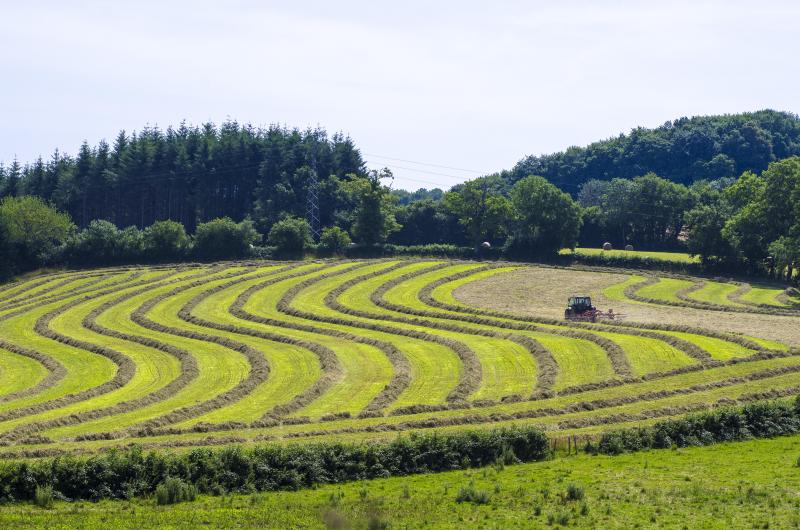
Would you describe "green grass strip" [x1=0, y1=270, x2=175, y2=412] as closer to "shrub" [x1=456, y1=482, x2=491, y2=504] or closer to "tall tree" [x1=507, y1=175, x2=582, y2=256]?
"shrub" [x1=456, y1=482, x2=491, y2=504]

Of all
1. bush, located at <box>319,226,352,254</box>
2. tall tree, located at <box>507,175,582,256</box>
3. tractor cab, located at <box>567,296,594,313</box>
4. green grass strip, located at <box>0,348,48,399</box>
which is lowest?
green grass strip, located at <box>0,348,48,399</box>

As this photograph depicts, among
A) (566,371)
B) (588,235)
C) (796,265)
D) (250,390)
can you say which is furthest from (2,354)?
(588,235)

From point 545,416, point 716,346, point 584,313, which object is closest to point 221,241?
point 584,313

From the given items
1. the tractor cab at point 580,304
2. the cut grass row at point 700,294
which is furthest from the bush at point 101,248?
the tractor cab at point 580,304

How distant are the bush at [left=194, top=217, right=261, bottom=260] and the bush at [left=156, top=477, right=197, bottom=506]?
11347 cm

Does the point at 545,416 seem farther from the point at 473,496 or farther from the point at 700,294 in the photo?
the point at 700,294

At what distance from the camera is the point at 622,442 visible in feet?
164

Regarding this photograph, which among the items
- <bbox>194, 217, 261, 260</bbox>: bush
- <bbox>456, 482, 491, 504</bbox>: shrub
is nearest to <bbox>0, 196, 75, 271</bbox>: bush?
<bbox>194, 217, 261, 260</bbox>: bush

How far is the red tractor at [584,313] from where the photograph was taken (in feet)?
319

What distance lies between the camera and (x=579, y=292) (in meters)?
121

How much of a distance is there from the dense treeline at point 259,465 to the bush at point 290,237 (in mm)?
109469

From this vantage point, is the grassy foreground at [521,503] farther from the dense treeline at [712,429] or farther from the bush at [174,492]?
the dense treeline at [712,429]

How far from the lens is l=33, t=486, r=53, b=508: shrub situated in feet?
134

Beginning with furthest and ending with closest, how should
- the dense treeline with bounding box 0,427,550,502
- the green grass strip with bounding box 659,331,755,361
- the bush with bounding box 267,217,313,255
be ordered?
the bush with bounding box 267,217,313,255 → the green grass strip with bounding box 659,331,755,361 → the dense treeline with bounding box 0,427,550,502
